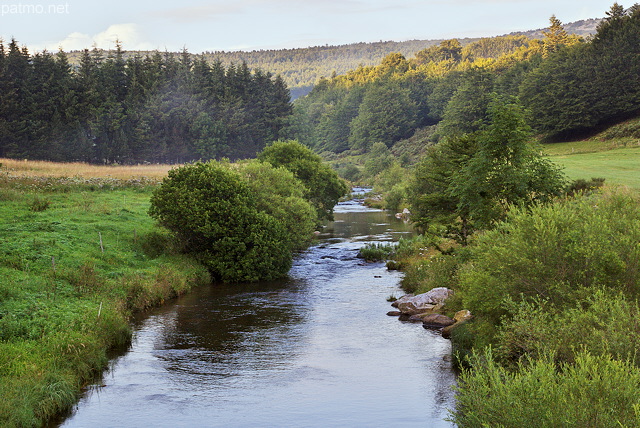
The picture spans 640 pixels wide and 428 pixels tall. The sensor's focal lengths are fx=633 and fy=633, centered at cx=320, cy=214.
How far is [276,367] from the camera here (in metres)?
27.3

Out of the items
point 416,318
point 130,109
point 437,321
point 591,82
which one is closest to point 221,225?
point 416,318

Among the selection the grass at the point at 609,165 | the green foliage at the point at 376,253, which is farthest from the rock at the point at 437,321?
the grass at the point at 609,165

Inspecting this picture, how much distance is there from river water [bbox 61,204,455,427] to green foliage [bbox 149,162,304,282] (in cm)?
318

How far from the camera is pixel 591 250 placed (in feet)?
68.0

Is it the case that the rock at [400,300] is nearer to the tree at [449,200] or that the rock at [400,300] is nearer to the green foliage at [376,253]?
the tree at [449,200]

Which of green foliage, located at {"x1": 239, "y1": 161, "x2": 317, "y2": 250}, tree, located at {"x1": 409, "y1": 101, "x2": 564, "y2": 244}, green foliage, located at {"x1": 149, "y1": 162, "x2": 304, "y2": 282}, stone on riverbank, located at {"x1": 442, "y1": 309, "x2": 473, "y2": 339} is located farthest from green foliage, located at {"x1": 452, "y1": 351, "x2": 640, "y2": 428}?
green foliage, located at {"x1": 239, "y1": 161, "x2": 317, "y2": 250}

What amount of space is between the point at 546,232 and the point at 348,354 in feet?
38.0

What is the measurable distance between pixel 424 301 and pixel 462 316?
416 cm

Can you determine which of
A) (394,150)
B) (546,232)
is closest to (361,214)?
(546,232)

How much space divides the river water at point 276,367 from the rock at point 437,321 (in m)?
0.60

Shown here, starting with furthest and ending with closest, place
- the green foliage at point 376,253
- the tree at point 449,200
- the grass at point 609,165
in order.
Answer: the grass at point 609,165 < the green foliage at point 376,253 < the tree at point 449,200

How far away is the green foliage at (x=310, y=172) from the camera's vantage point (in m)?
75.4

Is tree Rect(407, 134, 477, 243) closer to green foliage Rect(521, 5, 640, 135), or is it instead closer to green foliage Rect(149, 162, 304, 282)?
green foliage Rect(149, 162, 304, 282)

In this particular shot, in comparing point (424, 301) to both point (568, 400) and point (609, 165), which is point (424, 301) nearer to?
point (568, 400)
